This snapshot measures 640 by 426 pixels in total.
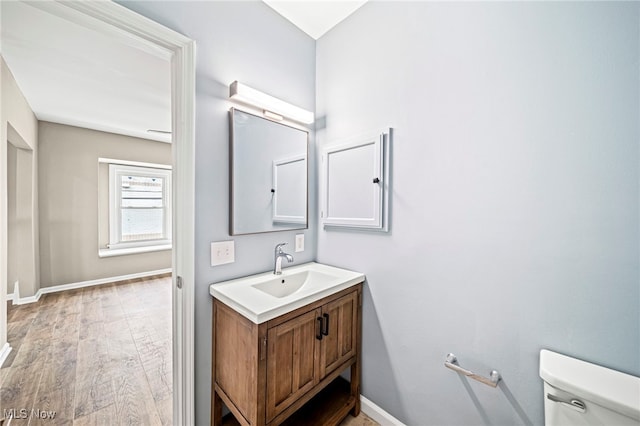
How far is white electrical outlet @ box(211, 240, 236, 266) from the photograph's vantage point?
4.33 feet

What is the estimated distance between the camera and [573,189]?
883 mm

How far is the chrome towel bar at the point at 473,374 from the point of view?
1007mm

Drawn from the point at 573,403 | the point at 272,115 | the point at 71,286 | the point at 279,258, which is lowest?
the point at 71,286

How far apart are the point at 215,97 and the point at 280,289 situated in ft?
3.68

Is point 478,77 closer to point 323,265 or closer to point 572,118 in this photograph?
point 572,118

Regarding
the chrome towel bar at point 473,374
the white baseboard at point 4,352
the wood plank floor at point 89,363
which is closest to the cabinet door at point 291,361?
the chrome towel bar at point 473,374

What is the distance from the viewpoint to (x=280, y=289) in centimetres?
149

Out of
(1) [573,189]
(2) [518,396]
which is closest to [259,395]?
(2) [518,396]

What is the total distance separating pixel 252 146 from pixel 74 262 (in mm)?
4106

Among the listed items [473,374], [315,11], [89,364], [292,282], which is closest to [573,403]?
[473,374]

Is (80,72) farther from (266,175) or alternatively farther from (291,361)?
(291,361)

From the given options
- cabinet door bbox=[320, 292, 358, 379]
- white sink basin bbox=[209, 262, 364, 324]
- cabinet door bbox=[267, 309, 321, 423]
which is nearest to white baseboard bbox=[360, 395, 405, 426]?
cabinet door bbox=[320, 292, 358, 379]

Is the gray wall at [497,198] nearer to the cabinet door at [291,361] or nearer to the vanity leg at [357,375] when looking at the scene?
the vanity leg at [357,375]

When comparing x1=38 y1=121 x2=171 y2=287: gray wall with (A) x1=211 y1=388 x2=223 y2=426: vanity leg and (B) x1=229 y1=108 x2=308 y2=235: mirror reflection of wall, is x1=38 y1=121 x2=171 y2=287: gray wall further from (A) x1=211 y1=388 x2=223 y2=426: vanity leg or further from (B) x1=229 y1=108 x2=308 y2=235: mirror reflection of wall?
(A) x1=211 y1=388 x2=223 y2=426: vanity leg
